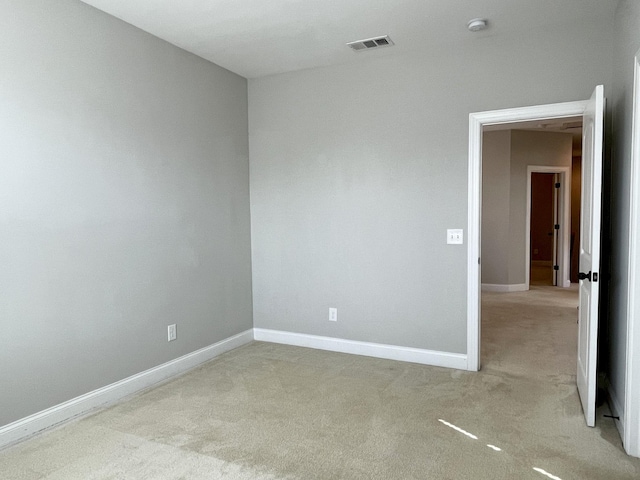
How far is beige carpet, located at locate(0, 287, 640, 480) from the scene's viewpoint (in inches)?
86.2

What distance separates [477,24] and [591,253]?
1.75 m

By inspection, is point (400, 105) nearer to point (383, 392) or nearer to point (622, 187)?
point (622, 187)

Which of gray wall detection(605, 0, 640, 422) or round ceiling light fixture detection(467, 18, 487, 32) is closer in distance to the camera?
gray wall detection(605, 0, 640, 422)

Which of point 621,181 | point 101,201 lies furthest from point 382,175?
point 101,201

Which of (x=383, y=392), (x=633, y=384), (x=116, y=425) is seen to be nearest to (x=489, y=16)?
(x=633, y=384)

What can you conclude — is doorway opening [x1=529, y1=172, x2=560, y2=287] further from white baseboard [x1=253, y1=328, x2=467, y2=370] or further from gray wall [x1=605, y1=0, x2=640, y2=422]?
gray wall [x1=605, y1=0, x2=640, y2=422]

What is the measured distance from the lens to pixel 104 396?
3004 millimetres

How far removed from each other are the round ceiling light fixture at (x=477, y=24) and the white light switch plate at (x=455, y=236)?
1.49 meters

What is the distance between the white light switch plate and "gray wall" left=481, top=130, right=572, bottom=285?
414 cm

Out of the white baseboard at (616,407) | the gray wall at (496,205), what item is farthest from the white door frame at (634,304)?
the gray wall at (496,205)

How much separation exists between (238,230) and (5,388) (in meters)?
2.29

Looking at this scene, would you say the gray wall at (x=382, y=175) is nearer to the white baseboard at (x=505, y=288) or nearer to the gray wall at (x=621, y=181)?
the gray wall at (x=621, y=181)

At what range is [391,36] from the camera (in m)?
3.38

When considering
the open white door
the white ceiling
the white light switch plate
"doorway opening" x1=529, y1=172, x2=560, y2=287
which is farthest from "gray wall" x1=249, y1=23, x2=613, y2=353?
"doorway opening" x1=529, y1=172, x2=560, y2=287
